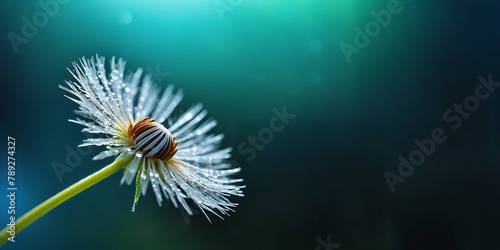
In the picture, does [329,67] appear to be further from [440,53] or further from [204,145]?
[204,145]

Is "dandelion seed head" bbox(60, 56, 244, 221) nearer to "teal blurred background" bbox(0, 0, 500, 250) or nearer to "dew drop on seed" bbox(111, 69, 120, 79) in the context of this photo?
"dew drop on seed" bbox(111, 69, 120, 79)

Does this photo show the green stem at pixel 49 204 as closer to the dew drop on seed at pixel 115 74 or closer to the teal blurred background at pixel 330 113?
the dew drop on seed at pixel 115 74

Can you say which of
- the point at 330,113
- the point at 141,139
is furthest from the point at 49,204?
the point at 330,113

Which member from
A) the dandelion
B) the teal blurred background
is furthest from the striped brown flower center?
the teal blurred background

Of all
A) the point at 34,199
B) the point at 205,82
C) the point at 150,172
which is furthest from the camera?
the point at 205,82

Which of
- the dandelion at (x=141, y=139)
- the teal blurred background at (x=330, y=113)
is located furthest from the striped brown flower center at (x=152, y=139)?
the teal blurred background at (x=330, y=113)

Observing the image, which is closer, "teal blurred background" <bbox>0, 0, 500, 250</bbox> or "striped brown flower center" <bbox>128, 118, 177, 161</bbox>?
"striped brown flower center" <bbox>128, 118, 177, 161</bbox>

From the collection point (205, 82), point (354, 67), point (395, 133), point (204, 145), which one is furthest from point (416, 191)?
point (204, 145)

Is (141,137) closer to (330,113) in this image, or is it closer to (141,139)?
(141,139)
